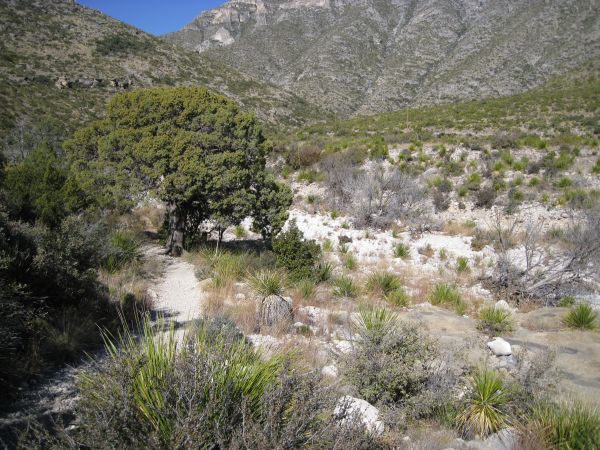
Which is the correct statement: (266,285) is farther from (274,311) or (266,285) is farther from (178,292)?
(178,292)

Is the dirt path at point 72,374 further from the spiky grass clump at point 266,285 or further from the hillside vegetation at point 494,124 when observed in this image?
the hillside vegetation at point 494,124

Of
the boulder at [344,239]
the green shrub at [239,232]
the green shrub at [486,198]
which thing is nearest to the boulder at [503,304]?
the boulder at [344,239]

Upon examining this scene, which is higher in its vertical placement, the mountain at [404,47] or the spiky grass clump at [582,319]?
the mountain at [404,47]

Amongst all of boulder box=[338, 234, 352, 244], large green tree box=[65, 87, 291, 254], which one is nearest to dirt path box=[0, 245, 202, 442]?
large green tree box=[65, 87, 291, 254]

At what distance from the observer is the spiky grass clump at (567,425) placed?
343cm

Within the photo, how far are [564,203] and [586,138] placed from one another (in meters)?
8.10

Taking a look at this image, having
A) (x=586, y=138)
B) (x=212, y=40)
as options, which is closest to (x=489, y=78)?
(x=586, y=138)

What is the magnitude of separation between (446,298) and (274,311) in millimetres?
4141

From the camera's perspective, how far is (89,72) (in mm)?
37156

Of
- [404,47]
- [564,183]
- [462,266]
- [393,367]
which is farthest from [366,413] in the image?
[404,47]

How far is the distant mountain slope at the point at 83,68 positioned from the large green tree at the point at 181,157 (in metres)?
18.4

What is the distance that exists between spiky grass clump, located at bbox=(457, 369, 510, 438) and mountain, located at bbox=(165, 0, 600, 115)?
4885cm

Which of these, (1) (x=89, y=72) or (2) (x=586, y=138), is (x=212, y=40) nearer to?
(1) (x=89, y=72)

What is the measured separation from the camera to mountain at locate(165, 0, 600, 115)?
4800cm
